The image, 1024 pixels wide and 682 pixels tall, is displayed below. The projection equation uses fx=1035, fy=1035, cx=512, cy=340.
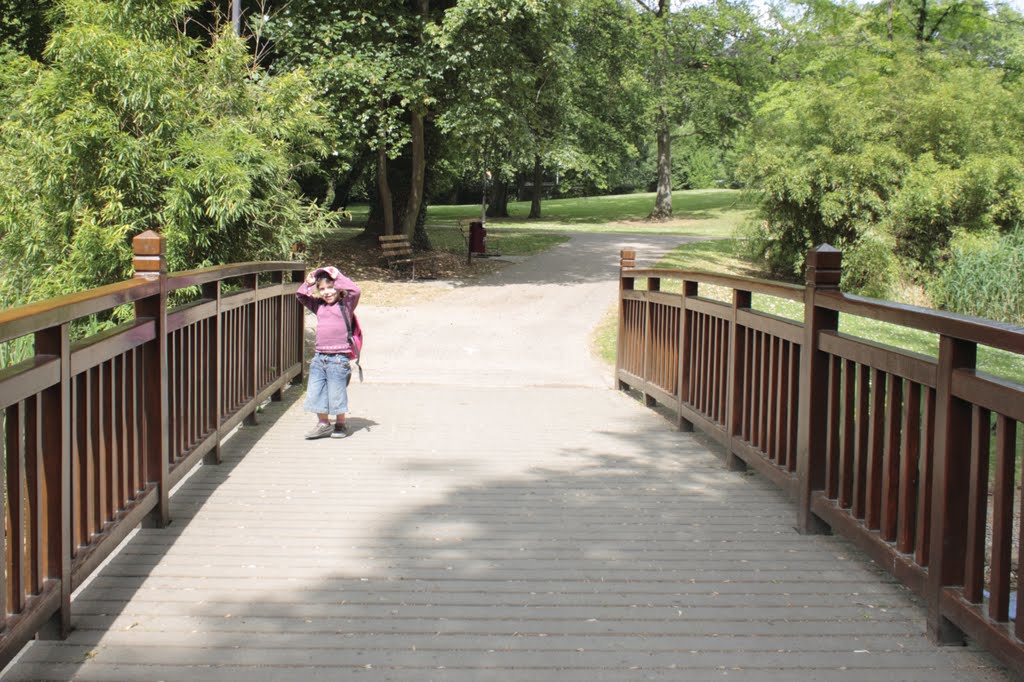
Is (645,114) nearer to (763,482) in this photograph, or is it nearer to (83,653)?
(763,482)

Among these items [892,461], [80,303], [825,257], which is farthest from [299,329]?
[892,461]

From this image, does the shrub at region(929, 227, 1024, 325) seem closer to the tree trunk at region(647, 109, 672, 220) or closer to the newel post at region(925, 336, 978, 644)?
the newel post at region(925, 336, 978, 644)

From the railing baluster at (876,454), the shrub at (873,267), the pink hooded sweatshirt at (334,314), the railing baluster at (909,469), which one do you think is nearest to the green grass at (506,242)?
the shrub at (873,267)

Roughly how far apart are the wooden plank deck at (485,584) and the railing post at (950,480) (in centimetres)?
24

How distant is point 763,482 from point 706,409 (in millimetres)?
987

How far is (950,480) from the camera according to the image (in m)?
3.58

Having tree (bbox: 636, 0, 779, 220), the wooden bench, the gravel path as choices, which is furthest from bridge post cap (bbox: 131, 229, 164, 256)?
tree (bbox: 636, 0, 779, 220)

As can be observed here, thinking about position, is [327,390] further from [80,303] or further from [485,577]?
[80,303]

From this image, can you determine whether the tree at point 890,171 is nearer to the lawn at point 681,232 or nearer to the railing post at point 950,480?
the lawn at point 681,232

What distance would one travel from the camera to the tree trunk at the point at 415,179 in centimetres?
2191

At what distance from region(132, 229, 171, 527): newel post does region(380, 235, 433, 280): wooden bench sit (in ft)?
52.3

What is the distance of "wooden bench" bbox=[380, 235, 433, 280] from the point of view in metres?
21.1

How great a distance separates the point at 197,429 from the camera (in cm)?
596

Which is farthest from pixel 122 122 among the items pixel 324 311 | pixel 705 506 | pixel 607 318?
pixel 607 318
